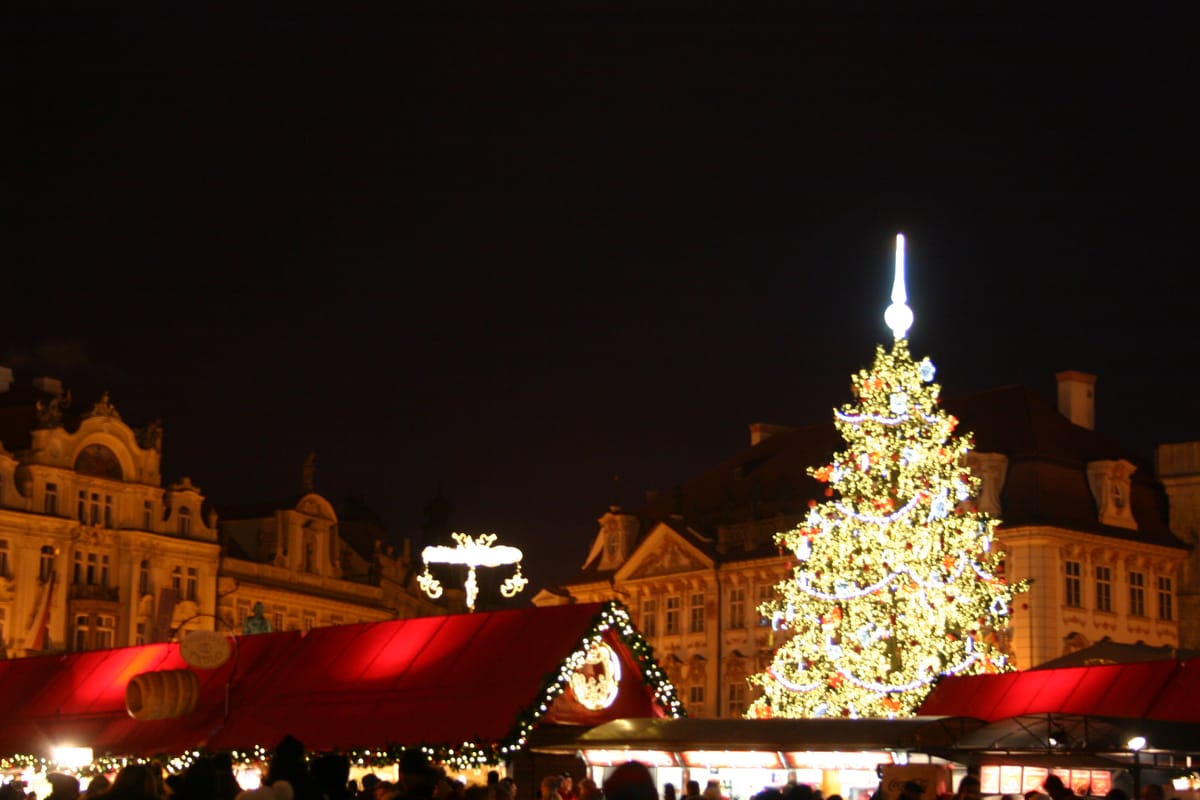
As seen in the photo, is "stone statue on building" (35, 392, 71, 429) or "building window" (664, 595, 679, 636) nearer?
"stone statue on building" (35, 392, 71, 429)

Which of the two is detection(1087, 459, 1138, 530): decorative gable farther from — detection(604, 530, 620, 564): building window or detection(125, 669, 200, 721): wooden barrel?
detection(125, 669, 200, 721): wooden barrel

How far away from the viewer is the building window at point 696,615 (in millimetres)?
65375

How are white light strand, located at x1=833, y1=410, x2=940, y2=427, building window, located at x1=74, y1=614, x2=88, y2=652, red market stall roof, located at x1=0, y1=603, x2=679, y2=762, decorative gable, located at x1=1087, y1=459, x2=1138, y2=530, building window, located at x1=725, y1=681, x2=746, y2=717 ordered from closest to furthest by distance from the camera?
red market stall roof, located at x1=0, y1=603, x2=679, y2=762 < white light strand, located at x1=833, y1=410, x2=940, y2=427 < decorative gable, located at x1=1087, y1=459, x2=1138, y2=530 < building window, located at x1=725, y1=681, x2=746, y2=717 < building window, located at x1=74, y1=614, x2=88, y2=652

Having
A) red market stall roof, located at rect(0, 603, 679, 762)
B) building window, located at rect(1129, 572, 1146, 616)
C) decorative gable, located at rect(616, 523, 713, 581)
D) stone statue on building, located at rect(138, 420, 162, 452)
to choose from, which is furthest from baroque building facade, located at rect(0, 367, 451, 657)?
red market stall roof, located at rect(0, 603, 679, 762)

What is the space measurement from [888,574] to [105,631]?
33.1 metres

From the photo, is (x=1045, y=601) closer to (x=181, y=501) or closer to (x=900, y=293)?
(x=900, y=293)

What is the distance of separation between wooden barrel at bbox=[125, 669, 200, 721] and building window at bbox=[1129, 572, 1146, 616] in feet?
120

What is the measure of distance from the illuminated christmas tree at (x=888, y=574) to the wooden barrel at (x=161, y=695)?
14555 mm

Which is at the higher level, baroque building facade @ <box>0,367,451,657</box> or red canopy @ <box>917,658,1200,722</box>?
baroque building facade @ <box>0,367,451,657</box>

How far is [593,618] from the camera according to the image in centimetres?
2617

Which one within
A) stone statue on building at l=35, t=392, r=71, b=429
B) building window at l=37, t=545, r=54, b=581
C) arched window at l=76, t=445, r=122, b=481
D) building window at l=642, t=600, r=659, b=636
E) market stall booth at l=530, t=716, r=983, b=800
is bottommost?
market stall booth at l=530, t=716, r=983, b=800

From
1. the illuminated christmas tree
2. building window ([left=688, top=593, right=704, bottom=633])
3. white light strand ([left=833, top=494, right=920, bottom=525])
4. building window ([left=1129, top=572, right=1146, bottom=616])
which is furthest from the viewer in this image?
building window ([left=688, top=593, right=704, bottom=633])

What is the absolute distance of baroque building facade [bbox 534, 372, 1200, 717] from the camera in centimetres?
5709

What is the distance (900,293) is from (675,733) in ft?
63.8
